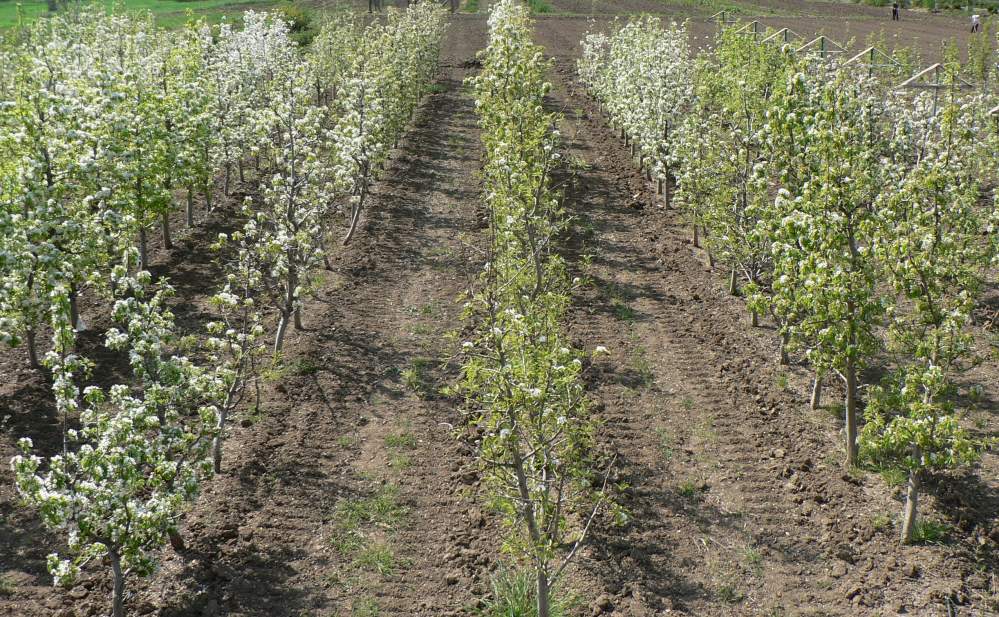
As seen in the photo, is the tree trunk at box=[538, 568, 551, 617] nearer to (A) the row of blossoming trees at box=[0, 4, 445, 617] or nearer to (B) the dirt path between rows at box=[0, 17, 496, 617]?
(B) the dirt path between rows at box=[0, 17, 496, 617]

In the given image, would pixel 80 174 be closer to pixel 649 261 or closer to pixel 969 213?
pixel 649 261

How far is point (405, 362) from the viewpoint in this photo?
1808 cm

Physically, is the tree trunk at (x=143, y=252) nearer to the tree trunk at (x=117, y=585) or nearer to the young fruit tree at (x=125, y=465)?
the young fruit tree at (x=125, y=465)

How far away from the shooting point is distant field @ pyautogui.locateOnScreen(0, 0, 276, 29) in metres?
71.2

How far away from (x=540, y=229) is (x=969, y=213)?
826 centimetres

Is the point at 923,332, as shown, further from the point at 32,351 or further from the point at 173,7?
the point at 173,7

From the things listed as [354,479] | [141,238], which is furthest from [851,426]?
[141,238]

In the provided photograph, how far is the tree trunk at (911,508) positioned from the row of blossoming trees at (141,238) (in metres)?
9.77

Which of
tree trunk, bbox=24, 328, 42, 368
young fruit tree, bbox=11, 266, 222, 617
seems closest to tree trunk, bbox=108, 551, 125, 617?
young fruit tree, bbox=11, 266, 222, 617

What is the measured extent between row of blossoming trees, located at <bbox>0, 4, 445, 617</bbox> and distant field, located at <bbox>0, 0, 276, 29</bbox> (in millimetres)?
43552

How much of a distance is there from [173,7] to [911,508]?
281 ft

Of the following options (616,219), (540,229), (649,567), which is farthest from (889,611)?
(616,219)

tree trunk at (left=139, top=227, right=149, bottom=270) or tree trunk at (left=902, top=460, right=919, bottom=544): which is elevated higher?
tree trunk at (left=139, top=227, right=149, bottom=270)

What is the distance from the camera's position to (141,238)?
21297 millimetres
